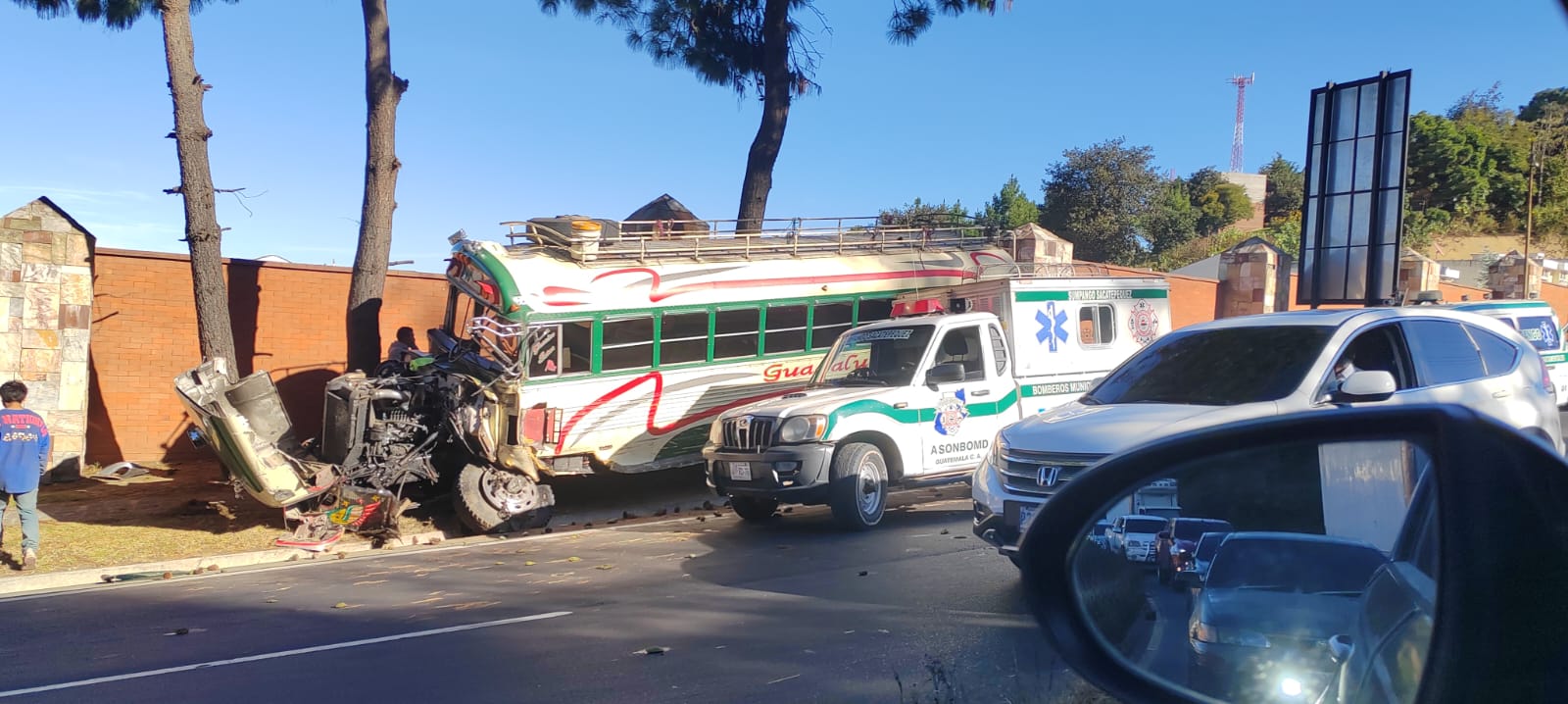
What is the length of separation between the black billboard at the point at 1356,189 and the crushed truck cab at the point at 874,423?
7.49 meters

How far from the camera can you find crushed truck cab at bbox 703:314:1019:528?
30.9 feet

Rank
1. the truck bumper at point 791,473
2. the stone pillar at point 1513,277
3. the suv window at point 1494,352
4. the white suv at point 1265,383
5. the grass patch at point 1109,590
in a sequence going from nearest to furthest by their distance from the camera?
1. the grass patch at point 1109,590
2. the white suv at point 1265,383
3. the suv window at point 1494,352
4. the truck bumper at point 791,473
5. the stone pillar at point 1513,277

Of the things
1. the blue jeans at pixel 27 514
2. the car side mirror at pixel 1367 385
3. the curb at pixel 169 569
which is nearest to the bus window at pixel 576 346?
the curb at pixel 169 569

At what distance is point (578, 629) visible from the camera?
21.1 ft

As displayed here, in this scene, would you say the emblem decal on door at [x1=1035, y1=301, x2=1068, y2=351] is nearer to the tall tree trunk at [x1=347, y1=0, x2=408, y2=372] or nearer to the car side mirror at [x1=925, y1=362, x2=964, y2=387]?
the car side mirror at [x1=925, y1=362, x2=964, y2=387]

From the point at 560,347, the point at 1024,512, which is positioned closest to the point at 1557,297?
the point at 560,347

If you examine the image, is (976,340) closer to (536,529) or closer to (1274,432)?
(536,529)

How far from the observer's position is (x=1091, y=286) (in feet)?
36.8

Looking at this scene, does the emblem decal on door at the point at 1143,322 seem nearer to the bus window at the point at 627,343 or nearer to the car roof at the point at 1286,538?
the bus window at the point at 627,343

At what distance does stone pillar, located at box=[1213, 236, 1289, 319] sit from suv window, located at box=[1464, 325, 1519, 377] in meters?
16.0

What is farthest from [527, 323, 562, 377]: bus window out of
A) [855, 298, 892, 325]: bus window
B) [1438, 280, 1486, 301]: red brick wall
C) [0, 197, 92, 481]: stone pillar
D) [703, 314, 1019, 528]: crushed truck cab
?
[1438, 280, 1486, 301]: red brick wall

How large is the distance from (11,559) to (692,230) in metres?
8.45

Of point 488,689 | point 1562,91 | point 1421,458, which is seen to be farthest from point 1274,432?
point 1562,91

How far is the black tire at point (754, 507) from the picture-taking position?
10719mm
